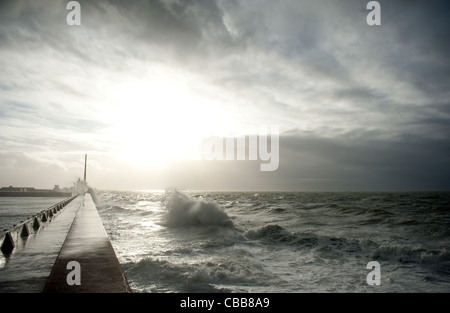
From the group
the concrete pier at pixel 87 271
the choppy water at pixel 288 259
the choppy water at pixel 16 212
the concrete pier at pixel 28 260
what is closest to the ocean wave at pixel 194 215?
the choppy water at pixel 288 259

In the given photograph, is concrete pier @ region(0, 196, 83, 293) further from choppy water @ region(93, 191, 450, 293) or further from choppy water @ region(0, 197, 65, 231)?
choppy water @ region(0, 197, 65, 231)

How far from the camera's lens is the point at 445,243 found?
11.4 m

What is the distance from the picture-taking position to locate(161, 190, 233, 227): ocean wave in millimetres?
17266

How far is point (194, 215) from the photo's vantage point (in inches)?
741

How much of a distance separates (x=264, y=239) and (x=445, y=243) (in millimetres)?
7378

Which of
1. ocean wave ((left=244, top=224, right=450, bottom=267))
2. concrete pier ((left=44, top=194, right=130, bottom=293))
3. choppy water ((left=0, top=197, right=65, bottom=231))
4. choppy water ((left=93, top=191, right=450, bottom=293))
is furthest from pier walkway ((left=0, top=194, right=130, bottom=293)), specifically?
ocean wave ((left=244, top=224, right=450, bottom=267))

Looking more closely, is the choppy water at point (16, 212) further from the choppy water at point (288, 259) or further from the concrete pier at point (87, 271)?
the concrete pier at point (87, 271)

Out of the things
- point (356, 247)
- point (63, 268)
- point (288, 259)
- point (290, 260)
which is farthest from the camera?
point (356, 247)

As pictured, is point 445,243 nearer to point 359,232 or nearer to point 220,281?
point 359,232

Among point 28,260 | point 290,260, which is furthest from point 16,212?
point 290,260

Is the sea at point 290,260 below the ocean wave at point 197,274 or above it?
below

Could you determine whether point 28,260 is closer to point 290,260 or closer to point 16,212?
point 290,260

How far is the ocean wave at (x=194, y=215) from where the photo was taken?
1727 centimetres
